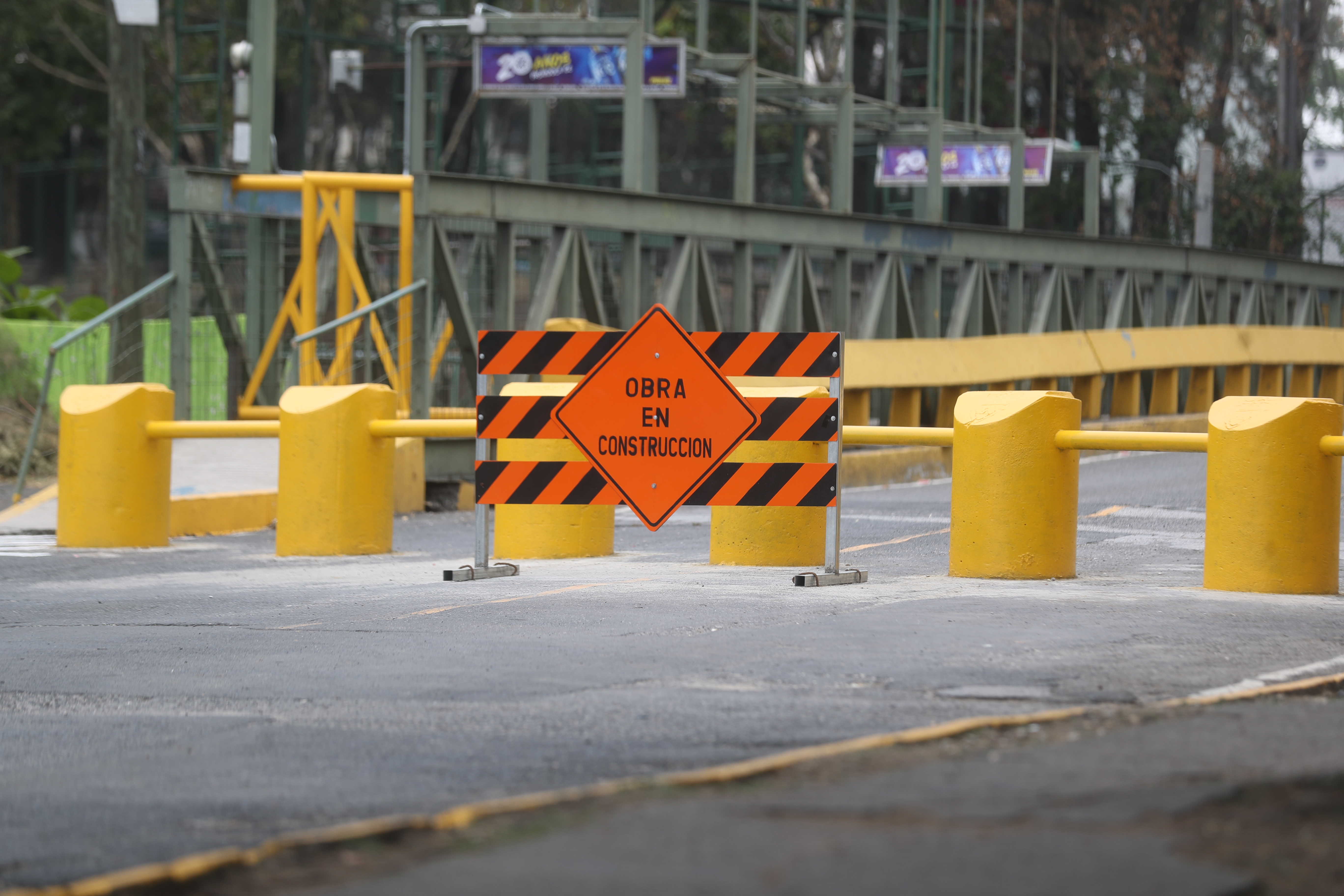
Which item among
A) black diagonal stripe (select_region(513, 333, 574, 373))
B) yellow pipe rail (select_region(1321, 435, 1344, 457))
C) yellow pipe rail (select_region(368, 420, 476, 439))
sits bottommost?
yellow pipe rail (select_region(368, 420, 476, 439))

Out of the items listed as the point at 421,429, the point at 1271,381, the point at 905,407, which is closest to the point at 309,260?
the point at 905,407

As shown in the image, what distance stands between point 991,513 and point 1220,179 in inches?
1558

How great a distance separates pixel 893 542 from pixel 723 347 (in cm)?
343

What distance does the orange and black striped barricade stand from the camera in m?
8.92

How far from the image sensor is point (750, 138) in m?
22.4

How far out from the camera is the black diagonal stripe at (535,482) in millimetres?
9172

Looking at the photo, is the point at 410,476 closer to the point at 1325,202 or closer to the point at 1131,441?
the point at 1131,441

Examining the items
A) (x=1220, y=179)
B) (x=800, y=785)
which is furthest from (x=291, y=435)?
(x=1220, y=179)

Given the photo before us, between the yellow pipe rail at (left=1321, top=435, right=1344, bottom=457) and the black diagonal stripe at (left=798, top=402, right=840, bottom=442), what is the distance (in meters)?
2.35

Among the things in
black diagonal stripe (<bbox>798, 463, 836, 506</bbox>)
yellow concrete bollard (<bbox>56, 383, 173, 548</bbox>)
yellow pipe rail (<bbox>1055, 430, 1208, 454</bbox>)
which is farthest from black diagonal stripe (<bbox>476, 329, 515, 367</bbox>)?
yellow concrete bollard (<bbox>56, 383, 173, 548</bbox>)

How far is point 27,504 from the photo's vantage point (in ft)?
47.4

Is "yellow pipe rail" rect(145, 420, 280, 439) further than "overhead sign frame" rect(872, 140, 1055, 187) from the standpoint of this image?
No

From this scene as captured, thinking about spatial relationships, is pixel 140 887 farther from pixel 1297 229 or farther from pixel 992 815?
pixel 1297 229

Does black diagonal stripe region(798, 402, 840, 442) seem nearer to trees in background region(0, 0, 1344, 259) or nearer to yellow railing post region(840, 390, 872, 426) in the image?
yellow railing post region(840, 390, 872, 426)
